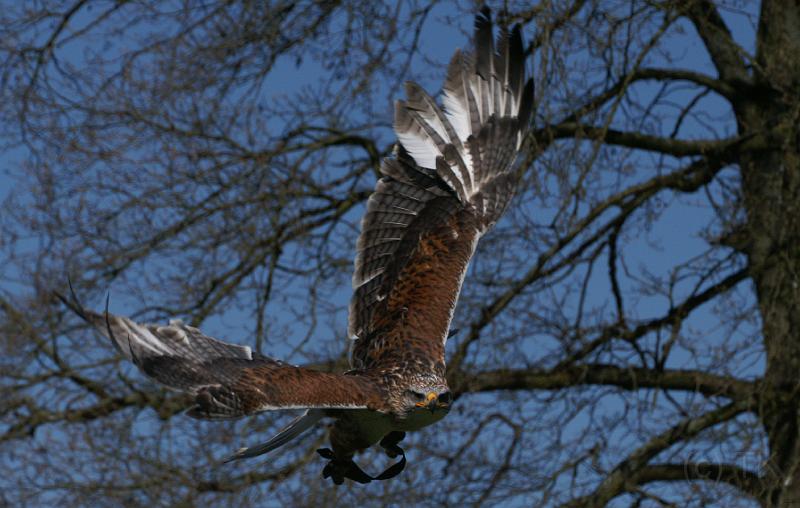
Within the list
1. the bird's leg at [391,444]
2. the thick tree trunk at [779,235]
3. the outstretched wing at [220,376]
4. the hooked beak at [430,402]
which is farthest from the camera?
the thick tree trunk at [779,235]

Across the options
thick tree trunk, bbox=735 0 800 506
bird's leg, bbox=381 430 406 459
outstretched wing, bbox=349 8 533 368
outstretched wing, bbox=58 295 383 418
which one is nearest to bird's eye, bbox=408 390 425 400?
outstretched wing, bbox=58 295 383 418

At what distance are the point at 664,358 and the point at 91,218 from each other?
15.1 ft

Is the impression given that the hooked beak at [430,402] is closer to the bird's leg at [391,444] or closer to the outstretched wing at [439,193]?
the outstretched wing at [439,193]

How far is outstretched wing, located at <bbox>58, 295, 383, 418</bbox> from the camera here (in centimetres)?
572

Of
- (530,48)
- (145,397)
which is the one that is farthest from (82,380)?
(530,48)

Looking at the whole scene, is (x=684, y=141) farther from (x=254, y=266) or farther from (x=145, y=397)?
(x=145, y=397)

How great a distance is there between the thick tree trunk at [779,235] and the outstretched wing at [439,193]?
8.05 ft

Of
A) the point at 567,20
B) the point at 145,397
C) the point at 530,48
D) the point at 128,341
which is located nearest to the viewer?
the point at 128,341

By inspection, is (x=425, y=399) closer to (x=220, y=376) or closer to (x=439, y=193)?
(x=220, y=376)

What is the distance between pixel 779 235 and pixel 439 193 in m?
3.23

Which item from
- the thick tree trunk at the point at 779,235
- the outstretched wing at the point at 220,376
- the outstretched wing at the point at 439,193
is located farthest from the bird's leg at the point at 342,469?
the thick tree trunk at the point at 779,235

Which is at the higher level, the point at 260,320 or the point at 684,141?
the point at 684,141

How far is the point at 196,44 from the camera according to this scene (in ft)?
34.1

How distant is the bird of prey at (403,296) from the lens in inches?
232
